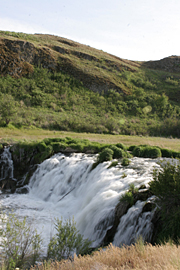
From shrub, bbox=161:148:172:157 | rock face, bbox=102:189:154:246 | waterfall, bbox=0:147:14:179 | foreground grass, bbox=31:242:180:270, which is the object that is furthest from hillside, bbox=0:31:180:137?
foreground grass, bbox=31:242:180:270

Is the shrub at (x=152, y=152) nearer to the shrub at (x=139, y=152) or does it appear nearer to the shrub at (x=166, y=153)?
the shrub at (x=139, y=152)

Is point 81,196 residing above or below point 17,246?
below

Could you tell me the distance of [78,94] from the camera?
4831 cm

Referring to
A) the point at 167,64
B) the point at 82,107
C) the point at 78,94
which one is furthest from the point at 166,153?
the point at 167,64

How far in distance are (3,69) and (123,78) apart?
33.0 m

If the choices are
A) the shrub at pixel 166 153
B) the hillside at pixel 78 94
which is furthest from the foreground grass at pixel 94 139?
the hillside at pixel 78 94

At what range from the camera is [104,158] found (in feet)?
42.0

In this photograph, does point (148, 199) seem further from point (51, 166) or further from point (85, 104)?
point (85, 104)

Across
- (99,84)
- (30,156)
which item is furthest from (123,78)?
(30,156)

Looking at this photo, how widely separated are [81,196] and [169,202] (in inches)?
245

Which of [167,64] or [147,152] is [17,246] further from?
[167,64]

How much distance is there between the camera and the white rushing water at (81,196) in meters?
7.33

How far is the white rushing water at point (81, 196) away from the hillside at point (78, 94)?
598 inches

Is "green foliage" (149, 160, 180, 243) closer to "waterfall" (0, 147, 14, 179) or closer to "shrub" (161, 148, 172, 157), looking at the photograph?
"shrub" (161, 148, 172, 157)
